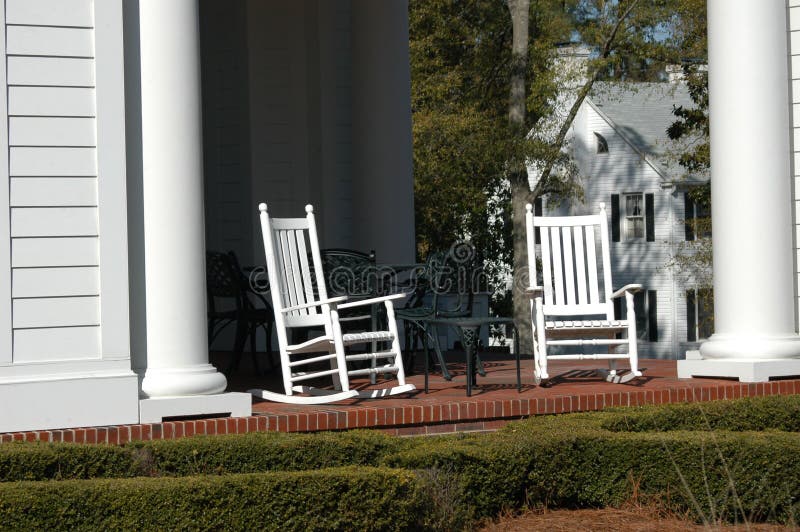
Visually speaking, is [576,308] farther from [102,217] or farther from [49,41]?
[49,41]

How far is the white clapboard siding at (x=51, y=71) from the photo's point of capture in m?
6.15

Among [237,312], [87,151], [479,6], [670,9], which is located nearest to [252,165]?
[237,312]

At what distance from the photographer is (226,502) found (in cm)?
459

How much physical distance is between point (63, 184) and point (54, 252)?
14.3 inches

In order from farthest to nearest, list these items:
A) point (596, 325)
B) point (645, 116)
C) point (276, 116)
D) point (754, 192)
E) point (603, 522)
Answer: point (645, 116) < point (276, 116) < point (754, 192) < point (596, 325) < point (603, 522)

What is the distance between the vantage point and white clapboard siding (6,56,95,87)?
6152 mm

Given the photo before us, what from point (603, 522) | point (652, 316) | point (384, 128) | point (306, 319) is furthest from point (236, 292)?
point (652, 316)

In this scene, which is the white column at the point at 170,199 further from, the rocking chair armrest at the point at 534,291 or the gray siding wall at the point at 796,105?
the gray siding wall at the point at 796,105

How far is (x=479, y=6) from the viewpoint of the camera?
2475 centimetres

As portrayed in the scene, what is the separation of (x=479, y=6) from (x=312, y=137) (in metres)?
13.9

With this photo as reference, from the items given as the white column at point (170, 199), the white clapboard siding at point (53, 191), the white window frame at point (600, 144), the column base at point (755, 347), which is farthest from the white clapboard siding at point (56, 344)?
the white window frame at point (600, 144)

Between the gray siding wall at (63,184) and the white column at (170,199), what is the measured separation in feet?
0.50

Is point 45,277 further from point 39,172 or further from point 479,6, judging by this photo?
point 479,6

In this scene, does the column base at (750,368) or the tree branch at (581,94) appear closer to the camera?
the column base at (750,368)
